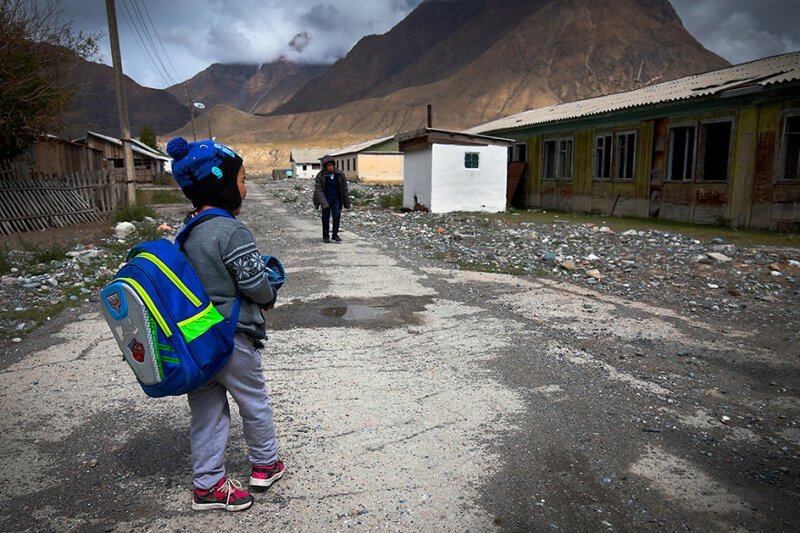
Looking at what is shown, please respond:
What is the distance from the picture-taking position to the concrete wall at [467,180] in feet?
58.1

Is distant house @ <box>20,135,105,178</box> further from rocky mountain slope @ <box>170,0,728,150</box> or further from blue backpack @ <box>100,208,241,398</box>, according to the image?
rocky mountain slope @ <box>170,0,728,150</box>

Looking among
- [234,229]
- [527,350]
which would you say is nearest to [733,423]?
[527,350]

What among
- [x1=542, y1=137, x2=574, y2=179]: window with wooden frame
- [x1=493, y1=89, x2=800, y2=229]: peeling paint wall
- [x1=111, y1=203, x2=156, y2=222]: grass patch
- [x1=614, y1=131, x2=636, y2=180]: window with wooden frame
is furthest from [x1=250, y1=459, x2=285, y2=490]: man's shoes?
[x1=542, y1=137, x2=574, y2=179]: window with wooden frame

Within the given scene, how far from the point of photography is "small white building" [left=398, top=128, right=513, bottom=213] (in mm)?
17625

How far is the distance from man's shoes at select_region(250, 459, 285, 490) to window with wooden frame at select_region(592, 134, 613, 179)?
16.9 m

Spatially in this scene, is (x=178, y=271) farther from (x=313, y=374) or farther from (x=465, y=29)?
(x=465, y=29)

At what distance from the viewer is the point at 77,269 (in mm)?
8297

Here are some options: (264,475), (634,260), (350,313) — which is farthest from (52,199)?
(264,475)

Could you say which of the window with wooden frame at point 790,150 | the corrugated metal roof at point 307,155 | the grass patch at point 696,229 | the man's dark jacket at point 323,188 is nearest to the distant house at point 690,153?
the window with wooden frame at point 790,150

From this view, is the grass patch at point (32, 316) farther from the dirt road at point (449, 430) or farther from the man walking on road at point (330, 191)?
the man walking on road at point (330, 191)

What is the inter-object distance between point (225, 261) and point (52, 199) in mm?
14995

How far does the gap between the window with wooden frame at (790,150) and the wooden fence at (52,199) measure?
57.6 ft

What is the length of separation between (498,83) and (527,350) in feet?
472

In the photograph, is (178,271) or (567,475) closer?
(178,271)
